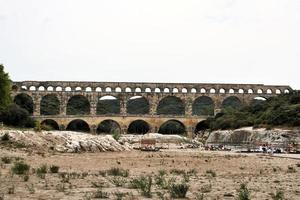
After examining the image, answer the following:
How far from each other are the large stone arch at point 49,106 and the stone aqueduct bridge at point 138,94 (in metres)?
15.4

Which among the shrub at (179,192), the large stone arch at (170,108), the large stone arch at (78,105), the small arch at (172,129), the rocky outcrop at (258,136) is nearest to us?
the shrub at (179,192)

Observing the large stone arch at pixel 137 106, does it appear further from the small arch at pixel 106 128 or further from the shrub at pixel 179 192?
the shrub at pixel 179 192

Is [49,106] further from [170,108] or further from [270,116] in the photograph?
[270,116]

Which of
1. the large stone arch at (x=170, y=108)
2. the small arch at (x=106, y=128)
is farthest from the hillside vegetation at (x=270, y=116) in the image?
the large stone arch at (x=170, y=108)

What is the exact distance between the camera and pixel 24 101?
9719 centimetres

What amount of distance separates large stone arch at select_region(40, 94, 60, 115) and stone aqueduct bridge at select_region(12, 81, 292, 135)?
1543 cm

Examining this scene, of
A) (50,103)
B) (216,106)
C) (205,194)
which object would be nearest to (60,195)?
(205,194)

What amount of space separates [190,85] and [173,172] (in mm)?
77812

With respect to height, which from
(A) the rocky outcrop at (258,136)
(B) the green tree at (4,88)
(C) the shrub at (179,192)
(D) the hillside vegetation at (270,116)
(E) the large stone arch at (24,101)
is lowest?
(C) the shrub at (179,192)

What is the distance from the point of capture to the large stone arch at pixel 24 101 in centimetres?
9475

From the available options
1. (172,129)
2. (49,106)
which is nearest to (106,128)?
(172,129)

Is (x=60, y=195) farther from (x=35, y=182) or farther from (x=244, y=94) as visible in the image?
(x=244, y=94)

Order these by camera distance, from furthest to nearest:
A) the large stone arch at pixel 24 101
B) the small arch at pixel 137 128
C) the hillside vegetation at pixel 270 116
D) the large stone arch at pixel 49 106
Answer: the large stone arch at pixel 49 106
the small arch at pixel 137 128
the large stone arch at pixel 24 101
the hillside vegetation at pixel 270 116

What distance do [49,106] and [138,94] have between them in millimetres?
31143
